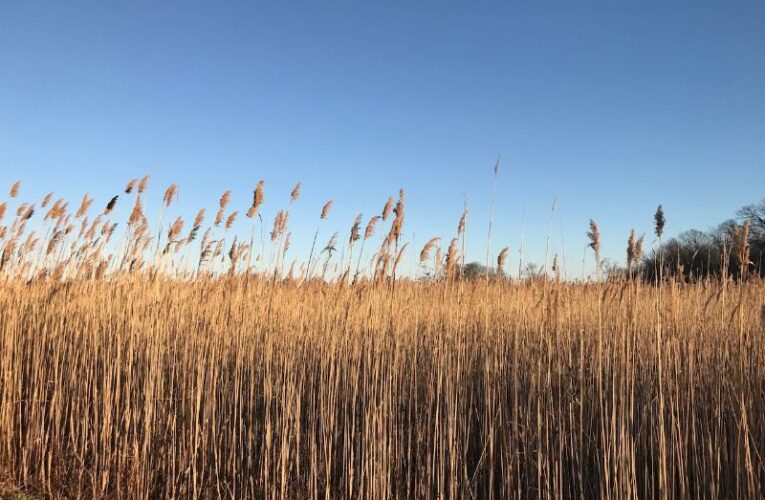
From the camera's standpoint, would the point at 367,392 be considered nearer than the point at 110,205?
Yes

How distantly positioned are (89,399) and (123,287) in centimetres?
92

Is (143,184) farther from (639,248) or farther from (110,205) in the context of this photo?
(639,248)

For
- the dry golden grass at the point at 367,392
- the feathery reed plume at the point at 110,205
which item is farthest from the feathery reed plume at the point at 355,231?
the feathery reed plume at the point at 110,205

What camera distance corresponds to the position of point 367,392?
2.72 metres

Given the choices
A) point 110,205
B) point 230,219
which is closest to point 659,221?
point 230,219

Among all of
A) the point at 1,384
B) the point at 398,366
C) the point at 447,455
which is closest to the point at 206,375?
the point at 398,366

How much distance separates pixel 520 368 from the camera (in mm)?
3160

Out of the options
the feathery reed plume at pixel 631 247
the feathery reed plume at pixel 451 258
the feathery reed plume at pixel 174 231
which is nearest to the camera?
the feathery reed plume at pixel 631 247

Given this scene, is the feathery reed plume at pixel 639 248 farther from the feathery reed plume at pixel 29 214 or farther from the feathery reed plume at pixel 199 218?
the feathery reed plume at pixel 29 214

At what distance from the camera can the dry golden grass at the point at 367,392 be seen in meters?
2.31

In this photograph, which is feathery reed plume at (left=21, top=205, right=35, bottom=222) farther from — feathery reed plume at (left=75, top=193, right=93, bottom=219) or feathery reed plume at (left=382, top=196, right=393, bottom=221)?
feathery reed plume at (left=382, top=196, right=393, bottom=221)

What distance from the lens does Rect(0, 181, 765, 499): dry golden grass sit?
231cm

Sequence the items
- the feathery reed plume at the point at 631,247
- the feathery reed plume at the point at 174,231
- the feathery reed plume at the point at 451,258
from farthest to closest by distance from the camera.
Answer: the feathery reed plume at the point at 174,231
the feathery reed plume at the point at 451,258
the feathery reed plume at the point at 631,247

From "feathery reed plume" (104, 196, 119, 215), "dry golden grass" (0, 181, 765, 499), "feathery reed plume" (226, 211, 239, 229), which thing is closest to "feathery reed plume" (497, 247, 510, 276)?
"dry golden grass" (0, 181, 765, 499)
